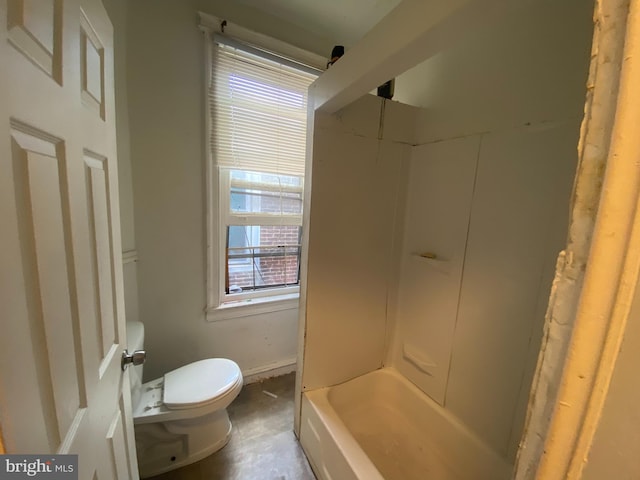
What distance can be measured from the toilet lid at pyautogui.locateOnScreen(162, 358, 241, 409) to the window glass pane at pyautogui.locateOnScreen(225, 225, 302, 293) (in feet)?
1.81

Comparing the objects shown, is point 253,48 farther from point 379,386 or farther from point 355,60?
point 379,386

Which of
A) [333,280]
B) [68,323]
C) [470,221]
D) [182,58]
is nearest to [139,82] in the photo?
[182,58]

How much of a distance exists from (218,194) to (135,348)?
976 mm

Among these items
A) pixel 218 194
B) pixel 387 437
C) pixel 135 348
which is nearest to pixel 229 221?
pixel 218 194

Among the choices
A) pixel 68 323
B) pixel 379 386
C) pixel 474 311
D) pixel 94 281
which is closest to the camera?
pixel 68 323

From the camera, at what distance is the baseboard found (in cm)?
195

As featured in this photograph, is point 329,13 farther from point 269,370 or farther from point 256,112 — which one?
point 269,370

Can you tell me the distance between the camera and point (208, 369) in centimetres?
145

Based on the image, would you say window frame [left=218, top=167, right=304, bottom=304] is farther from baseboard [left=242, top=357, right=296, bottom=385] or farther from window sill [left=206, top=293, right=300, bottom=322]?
baseboard [left=242, top=357, right=296, bottom=385]

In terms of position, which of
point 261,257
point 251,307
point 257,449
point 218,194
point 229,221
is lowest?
point 257,449

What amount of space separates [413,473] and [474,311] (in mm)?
903

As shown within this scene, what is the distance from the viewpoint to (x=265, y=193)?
1.84 meters

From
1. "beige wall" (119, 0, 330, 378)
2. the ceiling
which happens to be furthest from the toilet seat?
the ceiling

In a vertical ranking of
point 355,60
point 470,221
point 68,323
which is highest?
point 355,60
